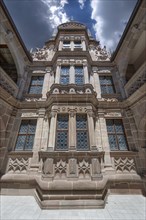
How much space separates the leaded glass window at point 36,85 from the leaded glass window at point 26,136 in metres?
2.17

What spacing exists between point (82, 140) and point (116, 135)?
1910 millimetres

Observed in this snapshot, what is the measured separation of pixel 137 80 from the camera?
6410 mm

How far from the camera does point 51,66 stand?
360 inches

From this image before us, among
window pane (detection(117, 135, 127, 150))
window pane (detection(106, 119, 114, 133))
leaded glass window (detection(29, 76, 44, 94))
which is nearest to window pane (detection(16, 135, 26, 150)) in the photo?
leaded glass window (detection(29, 76, 44, 94))

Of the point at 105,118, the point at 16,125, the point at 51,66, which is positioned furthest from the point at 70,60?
the point at 16,125

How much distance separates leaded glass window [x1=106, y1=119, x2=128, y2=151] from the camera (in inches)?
248

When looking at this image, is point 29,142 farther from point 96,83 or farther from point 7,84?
point 96,83

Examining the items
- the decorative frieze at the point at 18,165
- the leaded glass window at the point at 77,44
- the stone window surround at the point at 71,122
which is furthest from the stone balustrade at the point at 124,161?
the leaded glass window at the point at 77,44

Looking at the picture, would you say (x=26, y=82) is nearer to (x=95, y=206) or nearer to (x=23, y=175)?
(x=23, y=175)

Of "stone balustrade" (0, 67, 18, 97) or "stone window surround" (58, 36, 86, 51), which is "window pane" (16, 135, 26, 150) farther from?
"stone window surround" (58, 36, 86, 51)

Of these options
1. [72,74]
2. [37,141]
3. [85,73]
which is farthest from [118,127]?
[37,141]

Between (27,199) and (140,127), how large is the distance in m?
5.76

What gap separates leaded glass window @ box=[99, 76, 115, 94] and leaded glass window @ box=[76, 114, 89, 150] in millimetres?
2608

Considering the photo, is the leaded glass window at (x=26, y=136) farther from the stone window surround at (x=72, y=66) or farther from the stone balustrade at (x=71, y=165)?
the stone window surround at (x=72, y=66)
